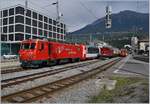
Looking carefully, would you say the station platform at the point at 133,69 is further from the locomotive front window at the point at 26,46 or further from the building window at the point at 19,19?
the building window at the point at 19,19

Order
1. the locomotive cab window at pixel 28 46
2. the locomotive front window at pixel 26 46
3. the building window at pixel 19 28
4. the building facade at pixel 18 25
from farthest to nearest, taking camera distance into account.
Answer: the building facade at pixel 18 25
the building window at pixel 19 28
the locomotive front window at pixel 26 46
the locomotive cab window at pixel 28 46

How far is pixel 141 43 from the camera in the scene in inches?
5896

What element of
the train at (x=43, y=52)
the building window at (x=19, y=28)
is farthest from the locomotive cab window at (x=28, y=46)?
the building window at (x=19, y=28)

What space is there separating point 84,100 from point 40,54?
16.8 meters

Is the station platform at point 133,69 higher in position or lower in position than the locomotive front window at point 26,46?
lower

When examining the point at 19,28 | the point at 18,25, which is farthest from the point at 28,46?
the point at 18,25

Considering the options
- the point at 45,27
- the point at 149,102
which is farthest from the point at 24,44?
the point at 45,27

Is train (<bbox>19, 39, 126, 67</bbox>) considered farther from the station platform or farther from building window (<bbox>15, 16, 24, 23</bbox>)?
building window (<bbox>15, 16, 24, 23</bbox>)

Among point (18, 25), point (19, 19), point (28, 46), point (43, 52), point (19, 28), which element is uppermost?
point (19, 19)

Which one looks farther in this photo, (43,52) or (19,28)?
(19,28)

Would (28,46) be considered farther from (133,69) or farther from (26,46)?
(133,69)

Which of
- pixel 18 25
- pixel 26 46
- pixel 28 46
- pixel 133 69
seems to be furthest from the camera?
pixel 18 25

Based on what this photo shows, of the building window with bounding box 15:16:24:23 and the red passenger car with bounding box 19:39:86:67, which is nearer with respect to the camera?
the red passenger car with bounding box 19:39:86:67

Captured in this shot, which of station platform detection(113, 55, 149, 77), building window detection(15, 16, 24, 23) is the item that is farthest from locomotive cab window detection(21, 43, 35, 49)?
building window detection(15, 16, 24, 23)
